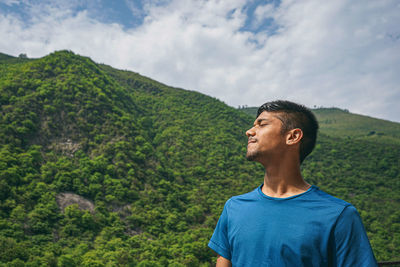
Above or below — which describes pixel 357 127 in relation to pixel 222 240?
above

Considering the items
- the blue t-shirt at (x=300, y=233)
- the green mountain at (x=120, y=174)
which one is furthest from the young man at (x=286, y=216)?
the green mountain at (x=120, y=174)

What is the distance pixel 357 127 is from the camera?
108062 millimetres

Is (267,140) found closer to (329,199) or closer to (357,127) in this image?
(329,199)

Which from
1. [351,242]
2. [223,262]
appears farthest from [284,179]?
[223,262]

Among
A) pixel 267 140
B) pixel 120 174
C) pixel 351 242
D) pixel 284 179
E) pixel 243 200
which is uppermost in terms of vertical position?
pixel 267 140

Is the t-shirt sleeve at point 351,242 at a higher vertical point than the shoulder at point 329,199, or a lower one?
lower

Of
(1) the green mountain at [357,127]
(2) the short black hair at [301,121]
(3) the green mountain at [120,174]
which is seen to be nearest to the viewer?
(2) the short black hair at [301,121]

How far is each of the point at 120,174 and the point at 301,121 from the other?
37.5 m

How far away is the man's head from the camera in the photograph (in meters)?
1.99

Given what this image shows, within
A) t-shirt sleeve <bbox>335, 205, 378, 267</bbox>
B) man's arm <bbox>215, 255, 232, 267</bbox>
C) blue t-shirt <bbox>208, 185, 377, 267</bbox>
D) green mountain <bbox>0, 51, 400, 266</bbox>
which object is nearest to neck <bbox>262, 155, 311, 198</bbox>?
blue t-shirt <bbox>208, 185, 377, 267</bbox>

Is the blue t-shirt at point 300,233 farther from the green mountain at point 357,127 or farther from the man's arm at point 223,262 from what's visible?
the green mountain at point 357,127

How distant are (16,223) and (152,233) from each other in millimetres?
13547

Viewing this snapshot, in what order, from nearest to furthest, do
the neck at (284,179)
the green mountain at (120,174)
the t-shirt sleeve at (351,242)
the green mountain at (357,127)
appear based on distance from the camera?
the t-shirt sleeve at (351,242) < the neck at (284,179) < the green mountain at (120,174) < the green mountain at (357,127)

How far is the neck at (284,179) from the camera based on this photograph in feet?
6.20
